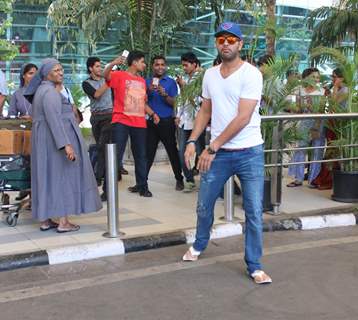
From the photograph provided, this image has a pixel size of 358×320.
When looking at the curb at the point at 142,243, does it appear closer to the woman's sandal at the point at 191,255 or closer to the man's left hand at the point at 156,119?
the woman's sandal at the point at 191,255

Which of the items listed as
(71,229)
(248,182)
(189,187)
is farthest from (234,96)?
(189,187)

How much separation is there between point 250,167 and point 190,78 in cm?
351

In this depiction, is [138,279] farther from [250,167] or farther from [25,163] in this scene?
[25,163]

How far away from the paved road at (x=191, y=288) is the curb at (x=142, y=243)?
104 mm

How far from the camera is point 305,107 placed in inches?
310

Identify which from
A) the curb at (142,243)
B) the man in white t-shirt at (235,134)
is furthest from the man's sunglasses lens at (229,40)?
the curb at (142,243)

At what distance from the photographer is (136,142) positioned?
297 inches

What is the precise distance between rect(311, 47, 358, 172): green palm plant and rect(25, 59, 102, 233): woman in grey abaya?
337 centimetres

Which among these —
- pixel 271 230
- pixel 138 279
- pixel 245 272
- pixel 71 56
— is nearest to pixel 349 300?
pixel 245 272

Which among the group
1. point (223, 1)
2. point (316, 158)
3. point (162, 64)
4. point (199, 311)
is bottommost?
point (199, 311)

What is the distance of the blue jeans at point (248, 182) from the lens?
4.61 metres

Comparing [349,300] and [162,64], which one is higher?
[162,64]

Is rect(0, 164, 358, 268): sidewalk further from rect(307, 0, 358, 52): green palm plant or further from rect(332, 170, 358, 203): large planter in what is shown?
rect(307, 0, 358, 52): green palm plant

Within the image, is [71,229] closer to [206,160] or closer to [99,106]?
[206,160]
